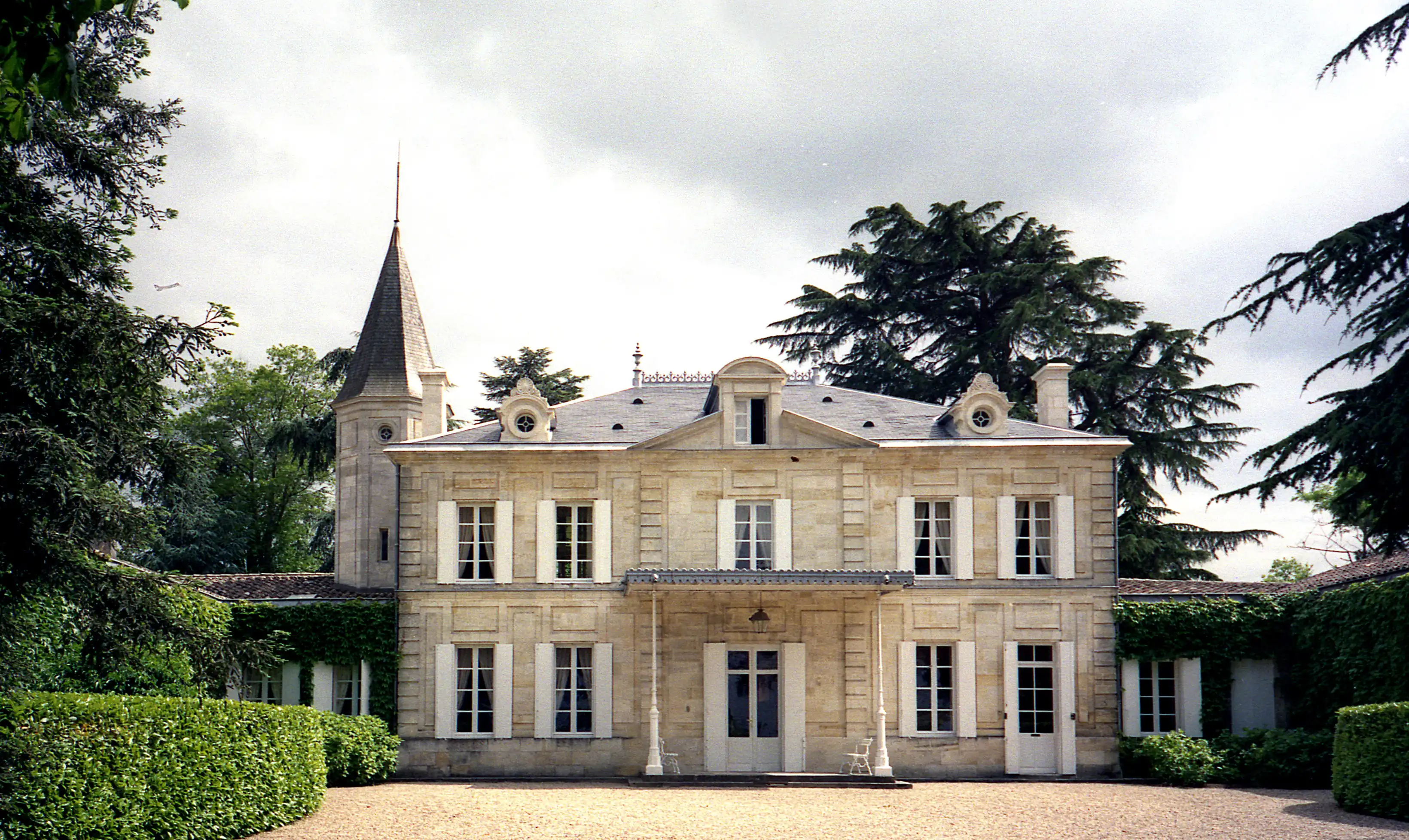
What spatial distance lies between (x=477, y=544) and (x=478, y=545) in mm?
16

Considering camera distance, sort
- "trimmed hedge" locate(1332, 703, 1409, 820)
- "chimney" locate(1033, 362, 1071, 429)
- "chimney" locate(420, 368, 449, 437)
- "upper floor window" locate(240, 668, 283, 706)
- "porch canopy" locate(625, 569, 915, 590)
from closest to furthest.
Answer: "trimmed hedge" locate(1332, 703, 1409, 820)
"porch canopy" locate(625, 569, 915, 590)
"upper floor window" locate(240, 668, 283, 706)
"chimney" locate(1033, 362, 1071, 429)
"chimney" locate(420, 368, 449, 437)

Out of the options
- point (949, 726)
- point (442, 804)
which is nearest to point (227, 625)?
point (442, 804)


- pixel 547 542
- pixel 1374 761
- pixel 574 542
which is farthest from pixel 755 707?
pixel 1374 761

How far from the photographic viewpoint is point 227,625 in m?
22.1

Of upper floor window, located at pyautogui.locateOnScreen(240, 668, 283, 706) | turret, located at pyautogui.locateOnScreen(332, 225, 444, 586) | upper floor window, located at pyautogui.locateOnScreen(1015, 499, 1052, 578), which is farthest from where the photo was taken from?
turret, located at pyautogui.locateOnScreen(332, 225, 444, 586)

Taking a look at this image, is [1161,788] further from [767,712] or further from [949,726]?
[767,712]

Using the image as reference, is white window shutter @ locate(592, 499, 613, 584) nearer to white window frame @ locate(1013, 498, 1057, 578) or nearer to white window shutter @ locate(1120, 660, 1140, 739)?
white window frame @ locate(1013, 498, 1057, 578)

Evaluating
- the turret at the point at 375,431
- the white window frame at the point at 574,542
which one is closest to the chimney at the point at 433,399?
the turret at the point at 375,431

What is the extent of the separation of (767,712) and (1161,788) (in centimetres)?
607

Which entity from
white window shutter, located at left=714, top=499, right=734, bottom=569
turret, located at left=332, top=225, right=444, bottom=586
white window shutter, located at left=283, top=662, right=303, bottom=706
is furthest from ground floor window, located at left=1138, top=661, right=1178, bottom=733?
white window shutter, located at left=283, top=662, right=303, bottom=706

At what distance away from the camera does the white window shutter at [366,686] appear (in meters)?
22.5

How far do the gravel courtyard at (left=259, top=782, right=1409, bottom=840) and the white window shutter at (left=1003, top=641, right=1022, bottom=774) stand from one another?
4.64 feet

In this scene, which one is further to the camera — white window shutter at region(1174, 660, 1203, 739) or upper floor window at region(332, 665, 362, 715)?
upper floor window at region(332, 665, 362, 715)

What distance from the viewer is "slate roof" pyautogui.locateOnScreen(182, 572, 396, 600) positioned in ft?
75.6
